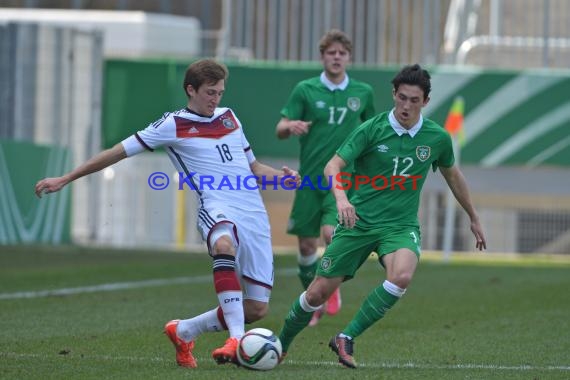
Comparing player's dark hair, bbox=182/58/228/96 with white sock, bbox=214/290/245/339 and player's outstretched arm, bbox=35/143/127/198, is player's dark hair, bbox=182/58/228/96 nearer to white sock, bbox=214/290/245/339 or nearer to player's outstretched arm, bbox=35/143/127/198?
player's outstretched arm, bbox=35/143/127/198

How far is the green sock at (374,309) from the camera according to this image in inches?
320

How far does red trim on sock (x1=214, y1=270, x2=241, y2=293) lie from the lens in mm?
7918

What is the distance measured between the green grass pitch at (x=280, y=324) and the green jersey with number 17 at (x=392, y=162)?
0.94 metres

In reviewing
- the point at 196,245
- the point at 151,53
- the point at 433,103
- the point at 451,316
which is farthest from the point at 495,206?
the point at 451,316

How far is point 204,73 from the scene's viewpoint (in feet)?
26.5

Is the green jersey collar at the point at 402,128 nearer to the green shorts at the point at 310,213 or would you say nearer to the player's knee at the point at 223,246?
the player's knee at the point at 223,246

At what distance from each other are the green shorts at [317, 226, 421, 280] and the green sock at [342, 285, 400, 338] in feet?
0.76

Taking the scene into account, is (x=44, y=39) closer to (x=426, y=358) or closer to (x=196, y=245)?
(x=196, y=245)

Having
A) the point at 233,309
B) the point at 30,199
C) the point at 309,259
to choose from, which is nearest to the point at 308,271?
the point at 309,259

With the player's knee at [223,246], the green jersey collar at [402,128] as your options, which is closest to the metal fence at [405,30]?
the green jersey collar at [402,128]

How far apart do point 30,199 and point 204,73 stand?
13779 mm

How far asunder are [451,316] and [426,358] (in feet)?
10.8

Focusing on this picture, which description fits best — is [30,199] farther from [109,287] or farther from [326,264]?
[326,264]

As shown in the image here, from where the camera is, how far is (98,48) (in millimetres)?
24609
